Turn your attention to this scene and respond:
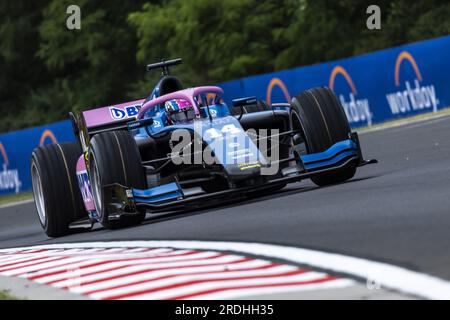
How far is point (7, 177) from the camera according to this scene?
29.8 meters

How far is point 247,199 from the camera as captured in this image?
1305 cm

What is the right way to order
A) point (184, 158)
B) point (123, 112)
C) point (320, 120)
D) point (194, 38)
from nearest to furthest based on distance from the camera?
1. point (184, 158)
2. point (320, 120)
3. point (123, 112)
4. point (194, 38)

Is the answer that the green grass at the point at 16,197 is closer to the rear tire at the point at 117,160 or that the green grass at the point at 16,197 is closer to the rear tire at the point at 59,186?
the rear tire at the point at 59,186

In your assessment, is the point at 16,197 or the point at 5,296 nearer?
the point at 5,296

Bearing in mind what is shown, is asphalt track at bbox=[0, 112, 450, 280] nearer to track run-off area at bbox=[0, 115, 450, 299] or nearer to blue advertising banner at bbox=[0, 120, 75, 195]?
track run-off area at bbox=[0, 115, 450, 299]

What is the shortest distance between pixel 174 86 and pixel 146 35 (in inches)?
1146

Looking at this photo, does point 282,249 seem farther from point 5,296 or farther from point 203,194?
point 203,194


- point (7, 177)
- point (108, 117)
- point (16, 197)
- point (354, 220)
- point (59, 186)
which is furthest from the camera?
point (7, 177)

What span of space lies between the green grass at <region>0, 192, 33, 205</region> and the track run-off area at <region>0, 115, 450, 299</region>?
12591 mm

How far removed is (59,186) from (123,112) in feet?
4.75

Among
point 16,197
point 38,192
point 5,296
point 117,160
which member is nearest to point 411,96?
point 16,197

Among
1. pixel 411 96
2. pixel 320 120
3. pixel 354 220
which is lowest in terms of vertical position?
pixel 411 96

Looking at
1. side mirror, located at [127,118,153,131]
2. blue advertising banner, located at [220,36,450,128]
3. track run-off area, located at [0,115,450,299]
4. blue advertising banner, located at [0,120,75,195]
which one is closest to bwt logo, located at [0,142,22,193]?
blue advertising banner, located at [0,120,75,195]

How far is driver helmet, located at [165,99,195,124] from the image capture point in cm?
1322
